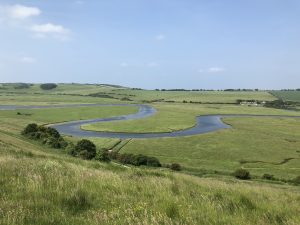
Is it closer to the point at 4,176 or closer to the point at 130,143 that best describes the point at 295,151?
the point at 130,143

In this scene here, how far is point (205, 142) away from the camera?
9069 centimetres

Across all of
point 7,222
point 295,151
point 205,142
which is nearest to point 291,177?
point 295,151

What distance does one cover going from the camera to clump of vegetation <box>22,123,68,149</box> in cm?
6694

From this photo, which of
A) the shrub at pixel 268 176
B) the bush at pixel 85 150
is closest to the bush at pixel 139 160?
the bush at pixel 85 150

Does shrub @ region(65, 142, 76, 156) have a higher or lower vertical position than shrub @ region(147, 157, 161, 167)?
higher

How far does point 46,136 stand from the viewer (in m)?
72.9

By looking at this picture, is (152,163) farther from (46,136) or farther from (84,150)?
(46,136)

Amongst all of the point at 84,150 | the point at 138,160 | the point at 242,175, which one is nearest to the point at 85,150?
the point at 84,150

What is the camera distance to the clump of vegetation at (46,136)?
220 ft

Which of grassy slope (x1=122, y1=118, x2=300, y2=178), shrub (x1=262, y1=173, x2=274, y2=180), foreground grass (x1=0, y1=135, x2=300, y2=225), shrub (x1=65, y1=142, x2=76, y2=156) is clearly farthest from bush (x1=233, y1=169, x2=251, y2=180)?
foreground grass (x1=0, y1=135, x2=300, y2=225)

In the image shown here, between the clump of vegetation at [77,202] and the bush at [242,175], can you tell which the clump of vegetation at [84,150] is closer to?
the bush at [242,175]

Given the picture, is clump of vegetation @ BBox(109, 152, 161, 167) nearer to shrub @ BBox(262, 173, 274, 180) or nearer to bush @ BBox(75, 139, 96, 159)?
bush @ BBox(75, 139, 96, 159)

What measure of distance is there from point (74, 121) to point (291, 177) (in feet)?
297

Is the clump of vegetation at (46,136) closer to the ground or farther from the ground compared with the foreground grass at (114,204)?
closer to the ground
